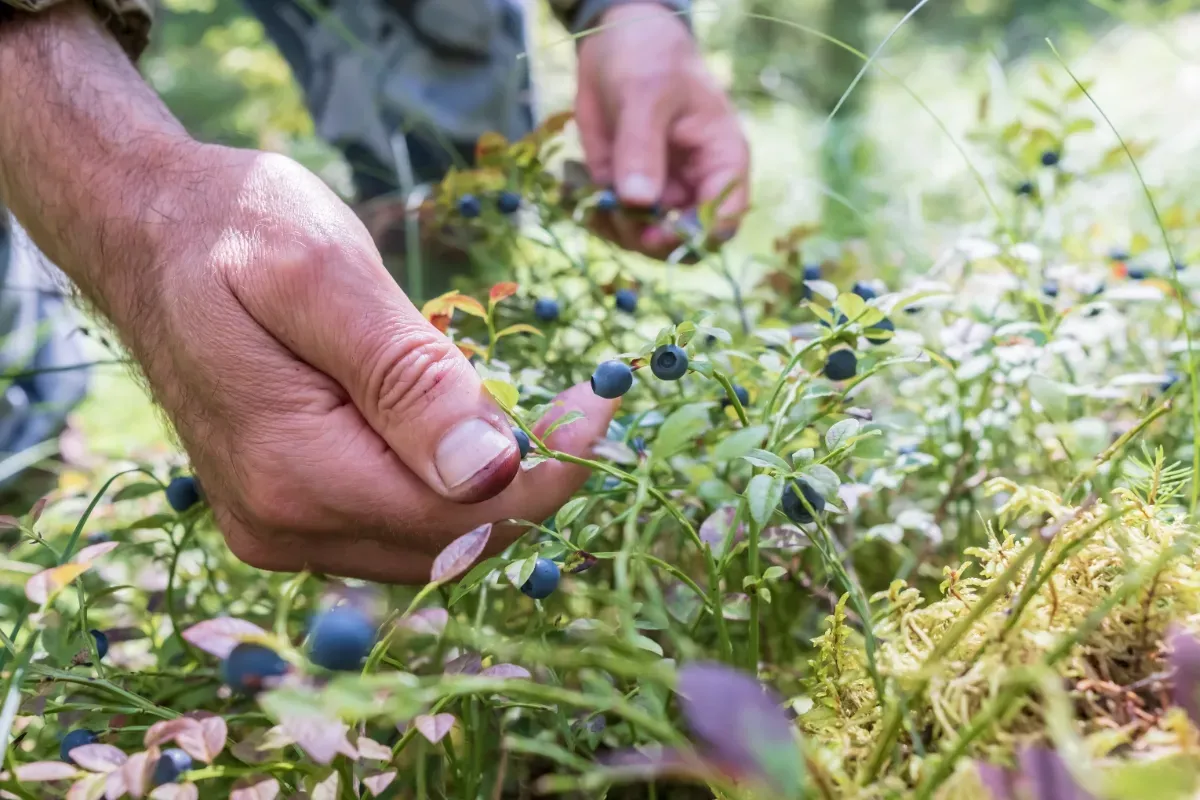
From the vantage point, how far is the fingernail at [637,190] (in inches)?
46.9

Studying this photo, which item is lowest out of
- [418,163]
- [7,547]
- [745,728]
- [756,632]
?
[7,547]

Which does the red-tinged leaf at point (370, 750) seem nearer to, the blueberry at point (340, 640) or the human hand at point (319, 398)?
the blueberry at point (340, 640)

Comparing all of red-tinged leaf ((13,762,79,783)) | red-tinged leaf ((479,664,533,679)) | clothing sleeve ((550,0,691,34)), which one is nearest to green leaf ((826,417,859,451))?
red-tinged leaf ((479,664,533,679))

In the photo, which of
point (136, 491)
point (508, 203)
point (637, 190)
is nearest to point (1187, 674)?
point (136, 491)

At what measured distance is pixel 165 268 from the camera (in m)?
0.67

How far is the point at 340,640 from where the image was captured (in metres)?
0.38

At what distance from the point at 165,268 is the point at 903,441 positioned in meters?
0.65

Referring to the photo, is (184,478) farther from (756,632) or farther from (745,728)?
(745,728)

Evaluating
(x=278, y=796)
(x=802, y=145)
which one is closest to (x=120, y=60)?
(x=278, y=796)

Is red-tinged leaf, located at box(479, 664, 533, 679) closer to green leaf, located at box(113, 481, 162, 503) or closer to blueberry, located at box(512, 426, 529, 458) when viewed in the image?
blueberry, located at box(512, 426, 529, 458)

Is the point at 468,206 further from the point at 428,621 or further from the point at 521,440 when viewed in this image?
the point at 428,621

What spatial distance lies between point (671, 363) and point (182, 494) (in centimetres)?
45

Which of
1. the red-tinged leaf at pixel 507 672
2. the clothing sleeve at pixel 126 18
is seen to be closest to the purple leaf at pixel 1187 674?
the red-tinged leaf at pixel 507 672

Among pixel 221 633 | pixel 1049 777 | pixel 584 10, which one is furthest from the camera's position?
pixel 584 10
